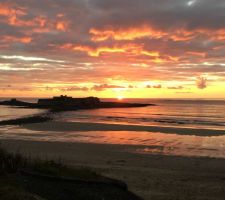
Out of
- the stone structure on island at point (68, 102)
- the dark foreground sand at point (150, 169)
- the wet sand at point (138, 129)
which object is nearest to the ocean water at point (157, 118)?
the wet sand at point (138, 129)

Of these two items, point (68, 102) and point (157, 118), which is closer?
point (157, 118)

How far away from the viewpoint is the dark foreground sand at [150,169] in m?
11.9

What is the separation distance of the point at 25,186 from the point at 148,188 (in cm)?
476

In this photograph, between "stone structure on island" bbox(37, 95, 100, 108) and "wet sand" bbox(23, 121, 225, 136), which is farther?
"stone structure on island" bbox(37, 95, 100, 108)

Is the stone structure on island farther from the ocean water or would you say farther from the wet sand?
the wet sand

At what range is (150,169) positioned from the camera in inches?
663

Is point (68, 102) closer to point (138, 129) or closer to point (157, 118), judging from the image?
point (157, 118)

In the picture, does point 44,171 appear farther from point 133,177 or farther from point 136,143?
point 136,143

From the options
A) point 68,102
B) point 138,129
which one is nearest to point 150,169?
point 138,129

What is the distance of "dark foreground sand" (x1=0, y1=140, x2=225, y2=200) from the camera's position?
39.2ft

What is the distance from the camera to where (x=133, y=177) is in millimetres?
14336

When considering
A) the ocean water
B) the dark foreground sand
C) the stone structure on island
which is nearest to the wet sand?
the ocean water

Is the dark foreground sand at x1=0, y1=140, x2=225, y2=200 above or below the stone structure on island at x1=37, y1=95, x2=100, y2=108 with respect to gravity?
below

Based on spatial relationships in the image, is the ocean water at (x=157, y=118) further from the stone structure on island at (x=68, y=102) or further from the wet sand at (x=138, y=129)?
the stone structure on island at (x=68, y=102)
